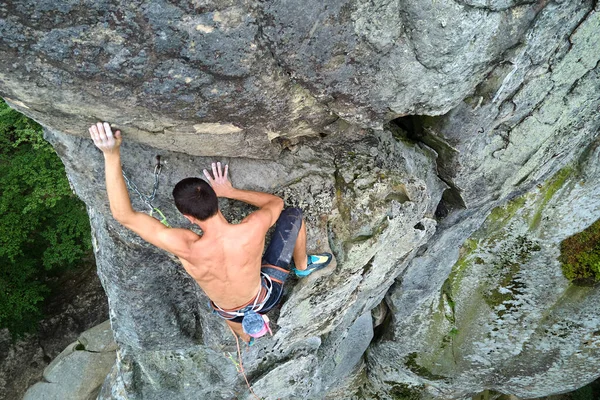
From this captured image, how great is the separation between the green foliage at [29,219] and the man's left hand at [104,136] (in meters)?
5.82

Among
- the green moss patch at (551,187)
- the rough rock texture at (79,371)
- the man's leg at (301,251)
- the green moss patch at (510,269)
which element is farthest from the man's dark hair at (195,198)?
the rough rock texture at (79,371)

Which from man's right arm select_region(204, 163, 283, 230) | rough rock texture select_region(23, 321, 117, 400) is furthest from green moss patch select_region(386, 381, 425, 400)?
man's right arm select_region(204, 163, 283, 230)

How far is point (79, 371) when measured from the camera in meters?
9.05

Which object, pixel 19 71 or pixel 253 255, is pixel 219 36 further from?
pixel 253 255

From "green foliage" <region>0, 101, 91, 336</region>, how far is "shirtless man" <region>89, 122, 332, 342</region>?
18.6ft

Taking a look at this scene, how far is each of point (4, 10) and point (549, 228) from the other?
6253mm

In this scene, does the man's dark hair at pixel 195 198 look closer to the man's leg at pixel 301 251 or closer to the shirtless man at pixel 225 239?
the shirtless man at pixel 225 239

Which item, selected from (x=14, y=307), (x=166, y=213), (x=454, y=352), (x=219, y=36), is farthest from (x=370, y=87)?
(x=14, y=307)

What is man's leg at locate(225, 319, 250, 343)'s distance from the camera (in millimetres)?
4868

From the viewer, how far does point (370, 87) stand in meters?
3.41

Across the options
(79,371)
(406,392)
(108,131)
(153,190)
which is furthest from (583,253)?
(79,371)

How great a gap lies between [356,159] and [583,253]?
12.6ft

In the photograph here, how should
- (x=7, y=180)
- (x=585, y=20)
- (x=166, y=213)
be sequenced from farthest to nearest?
(x=7, y=180)
(x=166, y=213)
(x=585, y=20)

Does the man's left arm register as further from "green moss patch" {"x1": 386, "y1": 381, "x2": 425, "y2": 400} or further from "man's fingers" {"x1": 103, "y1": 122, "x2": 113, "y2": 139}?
"green moss patch" {"x1": 386, "y1": 381, "x2": 425, "y2": 400}
